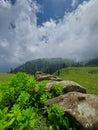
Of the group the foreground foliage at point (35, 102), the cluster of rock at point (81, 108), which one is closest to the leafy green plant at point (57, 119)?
the foreground foliage at point (35, 102)

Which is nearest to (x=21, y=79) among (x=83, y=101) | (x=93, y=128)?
(x=83, y=101)

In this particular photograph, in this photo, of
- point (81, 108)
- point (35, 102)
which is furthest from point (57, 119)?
point (35, 102)

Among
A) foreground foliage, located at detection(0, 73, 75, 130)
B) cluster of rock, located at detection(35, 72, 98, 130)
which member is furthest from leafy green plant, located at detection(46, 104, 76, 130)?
cluster of rock, located at detection(35, 72, 98, 130)

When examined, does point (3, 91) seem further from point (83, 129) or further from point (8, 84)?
point (83, 129)

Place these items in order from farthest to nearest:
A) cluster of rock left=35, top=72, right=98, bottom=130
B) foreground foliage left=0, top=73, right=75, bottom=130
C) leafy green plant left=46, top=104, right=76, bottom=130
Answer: cluster of rock left=35, top=72, right=98, bottom=130 < leafy green plant left=46, top=104, right=76, bottom=130 < foreground foliage left=0, top=73, right=75, bottom=130

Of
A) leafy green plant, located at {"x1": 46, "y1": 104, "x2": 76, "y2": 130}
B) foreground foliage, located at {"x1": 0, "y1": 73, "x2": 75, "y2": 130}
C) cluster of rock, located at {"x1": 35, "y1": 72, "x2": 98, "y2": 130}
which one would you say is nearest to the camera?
foreground foliage, located at {"x1": 0, "y1": 73, "x2": 75, "y2": 130}

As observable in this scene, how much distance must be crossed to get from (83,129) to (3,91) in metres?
5.28

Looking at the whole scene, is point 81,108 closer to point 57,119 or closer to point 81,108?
point 81,108

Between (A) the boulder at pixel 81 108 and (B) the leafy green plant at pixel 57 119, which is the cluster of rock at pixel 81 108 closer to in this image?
(A) the boulder at pixel 81 108

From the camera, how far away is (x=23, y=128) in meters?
7.25

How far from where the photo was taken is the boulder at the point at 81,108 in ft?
48.1

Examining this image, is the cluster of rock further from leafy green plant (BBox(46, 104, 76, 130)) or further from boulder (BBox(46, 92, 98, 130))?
leafy green plant (BBox(46, 104, 76, 130))

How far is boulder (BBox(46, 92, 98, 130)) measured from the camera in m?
14.7

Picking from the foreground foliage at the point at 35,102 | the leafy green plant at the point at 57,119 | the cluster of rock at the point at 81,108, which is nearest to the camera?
the foreground foliage at the point at 35,102
